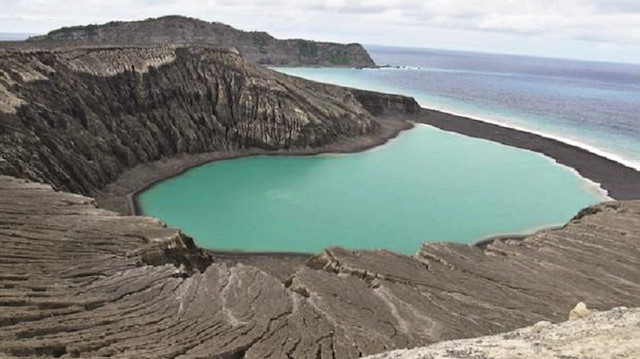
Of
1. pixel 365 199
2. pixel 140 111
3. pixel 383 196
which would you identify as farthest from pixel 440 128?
pixel 140 111

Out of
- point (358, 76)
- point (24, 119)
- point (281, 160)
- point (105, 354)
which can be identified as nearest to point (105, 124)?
point (24, 119)

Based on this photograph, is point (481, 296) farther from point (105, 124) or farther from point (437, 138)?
point (437, 138)

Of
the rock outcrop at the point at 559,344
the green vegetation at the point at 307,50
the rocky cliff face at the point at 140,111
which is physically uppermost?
the green vegetation at the point at 307,50

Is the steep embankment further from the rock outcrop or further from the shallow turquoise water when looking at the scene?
the shallow turquoise water

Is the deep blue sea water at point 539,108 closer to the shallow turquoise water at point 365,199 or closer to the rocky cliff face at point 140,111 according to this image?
the shallow turquoise water at point 365,199

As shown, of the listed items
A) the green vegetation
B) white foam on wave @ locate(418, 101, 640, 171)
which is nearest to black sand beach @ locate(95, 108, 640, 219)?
white foam on wave @ locate(418, 101, 640, 171)

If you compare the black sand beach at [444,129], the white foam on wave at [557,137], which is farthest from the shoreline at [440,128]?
the white foam on wave at [557,137]
